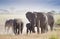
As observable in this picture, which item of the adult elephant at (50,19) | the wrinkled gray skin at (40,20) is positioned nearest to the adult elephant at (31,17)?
the wrinkled gray skin at (40,20)

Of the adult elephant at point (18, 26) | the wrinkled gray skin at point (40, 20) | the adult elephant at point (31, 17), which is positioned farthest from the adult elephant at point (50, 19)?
the adult elephant at point (18, 26)

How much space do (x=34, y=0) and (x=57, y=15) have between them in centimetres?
27

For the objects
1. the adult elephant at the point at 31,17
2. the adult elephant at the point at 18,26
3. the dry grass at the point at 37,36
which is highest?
the adult elephant at the point at 31,17

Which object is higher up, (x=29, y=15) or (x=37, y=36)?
(x=29, y=15)

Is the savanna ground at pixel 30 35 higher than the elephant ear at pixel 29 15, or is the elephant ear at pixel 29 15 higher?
the elephant ear at pixel 29 15

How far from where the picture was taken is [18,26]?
1496 mm

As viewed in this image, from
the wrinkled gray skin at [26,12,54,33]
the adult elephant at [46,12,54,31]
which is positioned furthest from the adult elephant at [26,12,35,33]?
the adult elephant at [46,12,54,31]

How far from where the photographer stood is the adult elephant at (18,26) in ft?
4.88

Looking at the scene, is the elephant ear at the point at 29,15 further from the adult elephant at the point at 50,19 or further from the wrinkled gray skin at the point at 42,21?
the adult elephant at the point at 50,19

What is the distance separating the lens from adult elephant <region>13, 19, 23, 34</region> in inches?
58.5

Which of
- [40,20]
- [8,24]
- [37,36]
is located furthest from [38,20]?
[8,24]

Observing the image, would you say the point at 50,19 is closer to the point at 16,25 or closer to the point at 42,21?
the point at 42,21

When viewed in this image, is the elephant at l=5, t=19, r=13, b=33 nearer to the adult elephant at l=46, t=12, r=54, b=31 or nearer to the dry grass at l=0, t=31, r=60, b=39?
the dry grass at l=0, t=31, r=60, b=39

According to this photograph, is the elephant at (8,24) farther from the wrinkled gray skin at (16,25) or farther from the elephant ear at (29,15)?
the elephant ear at (29,15)
